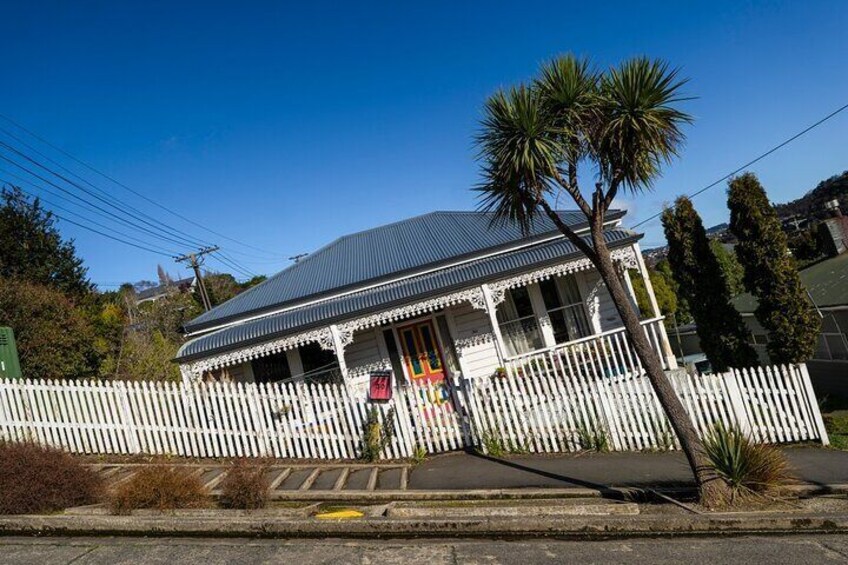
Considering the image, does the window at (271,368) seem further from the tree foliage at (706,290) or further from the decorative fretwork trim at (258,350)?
the tree foliage at (706,290)

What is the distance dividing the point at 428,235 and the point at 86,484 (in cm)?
1401

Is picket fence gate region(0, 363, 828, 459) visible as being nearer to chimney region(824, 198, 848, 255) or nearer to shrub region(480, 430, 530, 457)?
shrub region(480, 430, 530, 457)

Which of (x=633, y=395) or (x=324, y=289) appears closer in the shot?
(x=633, y=395)

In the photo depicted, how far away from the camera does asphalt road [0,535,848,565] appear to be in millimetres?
4797

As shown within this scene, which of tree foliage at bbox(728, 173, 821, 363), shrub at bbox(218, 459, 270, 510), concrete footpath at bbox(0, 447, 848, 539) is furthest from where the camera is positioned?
tree foliage at bbox(728, 173, 821, 363)

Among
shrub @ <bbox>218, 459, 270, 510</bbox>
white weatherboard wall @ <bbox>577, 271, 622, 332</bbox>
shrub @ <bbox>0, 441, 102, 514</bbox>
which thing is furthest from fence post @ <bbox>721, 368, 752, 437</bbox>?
shrub @ <bbox>0, 441, 102, 514</bbox>

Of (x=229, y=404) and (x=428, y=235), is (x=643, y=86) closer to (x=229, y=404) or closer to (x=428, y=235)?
(x=229, y=404)

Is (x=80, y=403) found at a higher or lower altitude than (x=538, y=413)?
higher

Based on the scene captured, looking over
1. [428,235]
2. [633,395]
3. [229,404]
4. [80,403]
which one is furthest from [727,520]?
[428,235]

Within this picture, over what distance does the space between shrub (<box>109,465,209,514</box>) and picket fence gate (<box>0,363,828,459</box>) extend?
3651 mm

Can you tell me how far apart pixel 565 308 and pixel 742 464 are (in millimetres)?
9757

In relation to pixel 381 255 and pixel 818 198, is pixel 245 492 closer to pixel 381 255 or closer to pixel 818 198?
pixel 381 255

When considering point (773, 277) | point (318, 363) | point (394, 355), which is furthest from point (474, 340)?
point (773, 277)

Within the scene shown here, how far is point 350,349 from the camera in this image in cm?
1636
